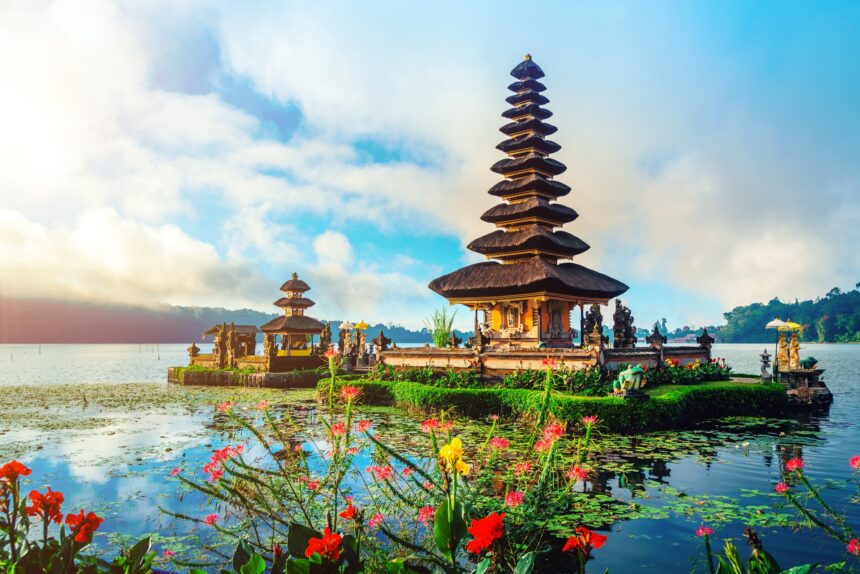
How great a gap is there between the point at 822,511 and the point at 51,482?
14.6 meters

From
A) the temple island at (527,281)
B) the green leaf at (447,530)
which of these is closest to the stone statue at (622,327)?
the temple island at (527,281)

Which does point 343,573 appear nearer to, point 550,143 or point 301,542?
point 301,542

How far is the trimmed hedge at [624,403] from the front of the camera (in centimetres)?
1560

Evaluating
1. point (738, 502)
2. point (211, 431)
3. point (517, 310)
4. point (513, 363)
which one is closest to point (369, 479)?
point (738, 502)

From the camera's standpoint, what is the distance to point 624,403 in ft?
51.2

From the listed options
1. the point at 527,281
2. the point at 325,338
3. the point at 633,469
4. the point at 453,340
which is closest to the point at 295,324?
the point at 325,338

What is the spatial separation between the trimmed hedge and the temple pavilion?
21.7m

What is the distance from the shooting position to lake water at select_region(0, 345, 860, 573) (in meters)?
7.59

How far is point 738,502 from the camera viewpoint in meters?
9.15

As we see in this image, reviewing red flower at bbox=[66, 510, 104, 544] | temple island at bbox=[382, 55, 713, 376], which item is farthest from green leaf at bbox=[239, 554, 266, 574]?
temple island at bbox=[382, 55, 713, 376]

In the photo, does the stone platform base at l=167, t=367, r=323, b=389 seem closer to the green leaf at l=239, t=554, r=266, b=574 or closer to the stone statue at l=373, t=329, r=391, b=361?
the stone statue at l=373, t=329, r=391, b=361

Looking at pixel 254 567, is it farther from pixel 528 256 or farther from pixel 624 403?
pixel 528 256

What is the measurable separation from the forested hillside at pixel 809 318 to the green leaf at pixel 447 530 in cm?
10942

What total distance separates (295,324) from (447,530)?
135ft
